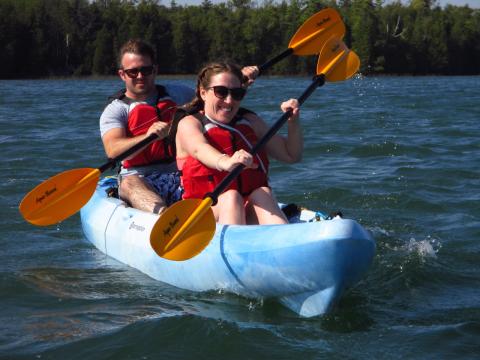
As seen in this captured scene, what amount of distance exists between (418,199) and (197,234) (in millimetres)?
3033

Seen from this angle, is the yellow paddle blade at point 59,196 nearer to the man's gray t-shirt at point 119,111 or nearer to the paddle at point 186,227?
the man's gray t-shirt at point 119,111

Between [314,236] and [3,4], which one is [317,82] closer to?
[314,236]

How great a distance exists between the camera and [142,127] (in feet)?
16.0

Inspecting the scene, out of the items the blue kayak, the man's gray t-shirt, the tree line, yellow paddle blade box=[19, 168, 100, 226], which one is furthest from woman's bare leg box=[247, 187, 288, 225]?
the tree line

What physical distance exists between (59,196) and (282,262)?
5.35 ft

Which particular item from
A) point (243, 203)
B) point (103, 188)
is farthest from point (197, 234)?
point (103, 188)

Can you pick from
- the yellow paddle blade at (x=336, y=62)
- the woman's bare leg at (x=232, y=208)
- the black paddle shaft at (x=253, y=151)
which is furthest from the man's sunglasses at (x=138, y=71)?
the woman's bare leg at (x=232, y=208)

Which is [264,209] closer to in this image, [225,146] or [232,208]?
[232,208]

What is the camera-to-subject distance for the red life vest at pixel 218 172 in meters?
4.04

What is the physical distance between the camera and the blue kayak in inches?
134

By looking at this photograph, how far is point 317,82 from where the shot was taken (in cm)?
490

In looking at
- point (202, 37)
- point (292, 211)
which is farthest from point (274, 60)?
point (202, 37)

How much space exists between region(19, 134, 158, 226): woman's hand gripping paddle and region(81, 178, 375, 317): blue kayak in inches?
15.9

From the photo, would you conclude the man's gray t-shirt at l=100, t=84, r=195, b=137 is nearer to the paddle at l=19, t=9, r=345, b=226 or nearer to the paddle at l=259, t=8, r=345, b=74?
the paddle at l=19, t=9, r=345, b=226
